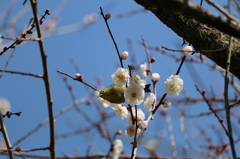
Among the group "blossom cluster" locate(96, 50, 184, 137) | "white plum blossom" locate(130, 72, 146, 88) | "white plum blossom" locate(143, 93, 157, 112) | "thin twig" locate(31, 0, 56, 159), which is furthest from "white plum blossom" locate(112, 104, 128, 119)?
"thin twig" locate(31, 0, 56, 159)

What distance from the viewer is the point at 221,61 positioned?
4.98 feet

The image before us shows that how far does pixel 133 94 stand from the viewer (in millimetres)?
1463

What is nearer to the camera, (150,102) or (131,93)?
(131,93)

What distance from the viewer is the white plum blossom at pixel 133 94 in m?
1.46

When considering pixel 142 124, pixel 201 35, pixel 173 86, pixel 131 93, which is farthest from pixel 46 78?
pixel 201 35

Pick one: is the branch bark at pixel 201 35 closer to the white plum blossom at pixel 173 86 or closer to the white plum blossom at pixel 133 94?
the white plum blossom at pixel 173 86

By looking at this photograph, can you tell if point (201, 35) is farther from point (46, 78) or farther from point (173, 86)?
point (46, 78)

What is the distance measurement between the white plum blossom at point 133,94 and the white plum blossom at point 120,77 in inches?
2.8

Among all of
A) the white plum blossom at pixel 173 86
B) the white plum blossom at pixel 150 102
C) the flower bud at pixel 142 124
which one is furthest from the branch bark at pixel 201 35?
the flower bud at pixel 142 124

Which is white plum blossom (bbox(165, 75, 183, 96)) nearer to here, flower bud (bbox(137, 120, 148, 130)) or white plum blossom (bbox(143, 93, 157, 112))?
white plum blossom (bbox(143, 93, 157, 112))

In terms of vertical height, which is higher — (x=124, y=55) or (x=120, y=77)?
(x=124, y=55)

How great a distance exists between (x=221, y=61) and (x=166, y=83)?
33 centimetres

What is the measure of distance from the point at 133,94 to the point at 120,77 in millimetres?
137

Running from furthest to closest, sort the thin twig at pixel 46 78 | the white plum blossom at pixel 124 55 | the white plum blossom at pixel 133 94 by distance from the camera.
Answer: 1. the white plum blossom at pixel 124 55
2. the white plum blossom at pixel 133 94
3. the thin twig at pixel 46 78
